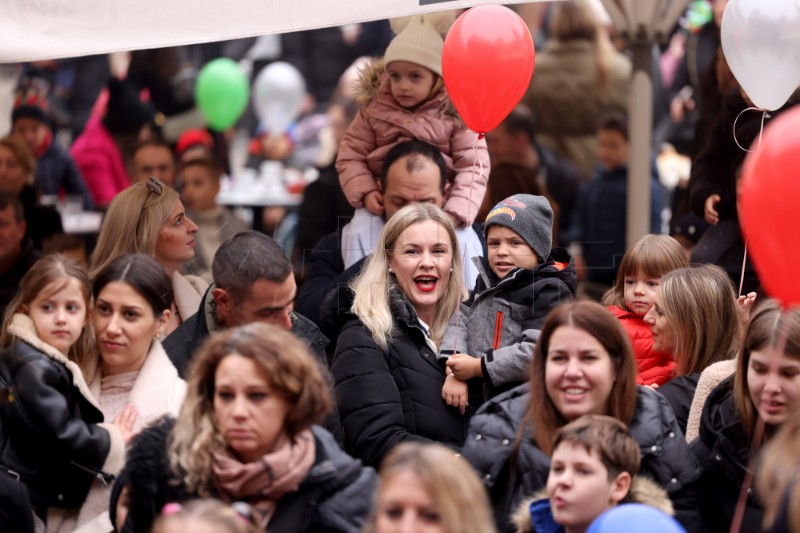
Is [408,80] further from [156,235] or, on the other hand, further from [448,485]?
[448,485]

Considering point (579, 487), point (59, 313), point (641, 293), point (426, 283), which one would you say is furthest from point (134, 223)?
point (579, 487)

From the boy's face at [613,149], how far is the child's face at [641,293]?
4.39 metres

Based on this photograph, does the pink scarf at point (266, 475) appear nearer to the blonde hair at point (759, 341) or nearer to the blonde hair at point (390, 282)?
the blonde hair at point (390, 282)

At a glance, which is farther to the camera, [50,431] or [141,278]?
[141,278]

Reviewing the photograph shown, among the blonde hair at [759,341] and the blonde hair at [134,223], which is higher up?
the blonde hair at [134,223]

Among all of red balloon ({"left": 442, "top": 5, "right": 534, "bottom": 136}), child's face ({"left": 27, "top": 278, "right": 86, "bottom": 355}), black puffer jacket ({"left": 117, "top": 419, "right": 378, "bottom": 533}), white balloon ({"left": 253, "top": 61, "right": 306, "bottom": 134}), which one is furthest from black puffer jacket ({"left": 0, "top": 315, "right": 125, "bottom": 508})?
white balloon ({"left": 253, "top": 61, "right": 306, "bottom": 134})

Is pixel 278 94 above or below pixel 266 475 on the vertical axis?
above

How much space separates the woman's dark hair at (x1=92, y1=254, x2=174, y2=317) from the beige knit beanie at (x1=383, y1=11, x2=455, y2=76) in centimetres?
172

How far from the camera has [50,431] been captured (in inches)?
187

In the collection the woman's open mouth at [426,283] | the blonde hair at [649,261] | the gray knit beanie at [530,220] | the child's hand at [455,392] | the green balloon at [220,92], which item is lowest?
the child's hand at [455,392]

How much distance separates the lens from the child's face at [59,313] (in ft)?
16.6

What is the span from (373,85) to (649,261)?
1.54 meters

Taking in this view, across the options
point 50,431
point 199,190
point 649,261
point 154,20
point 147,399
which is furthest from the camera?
point 199,190

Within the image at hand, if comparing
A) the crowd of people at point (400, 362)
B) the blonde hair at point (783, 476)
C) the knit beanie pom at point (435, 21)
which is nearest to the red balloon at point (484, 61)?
the crowd of people at point (400, 362)
